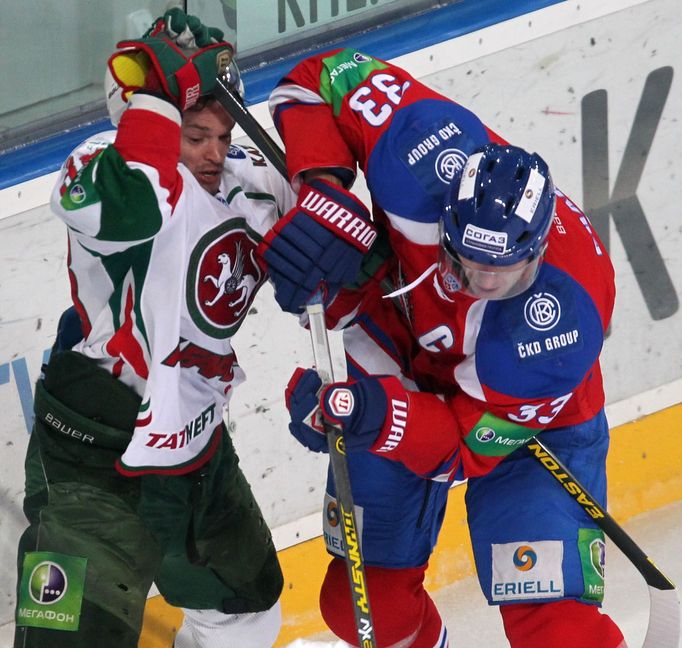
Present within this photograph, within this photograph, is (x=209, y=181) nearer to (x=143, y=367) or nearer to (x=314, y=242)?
(x=314, y=242)

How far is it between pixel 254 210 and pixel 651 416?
172cm

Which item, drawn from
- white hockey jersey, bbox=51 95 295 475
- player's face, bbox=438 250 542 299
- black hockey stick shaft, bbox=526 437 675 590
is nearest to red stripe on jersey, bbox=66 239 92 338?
white hockey jersey, bbox=51 95 295 475

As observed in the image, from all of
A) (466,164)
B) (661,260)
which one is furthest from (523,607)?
(661,260)

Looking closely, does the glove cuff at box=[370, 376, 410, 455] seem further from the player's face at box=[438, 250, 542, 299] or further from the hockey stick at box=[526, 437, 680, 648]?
the hockey stick at box=[526, 437, 680, 648]

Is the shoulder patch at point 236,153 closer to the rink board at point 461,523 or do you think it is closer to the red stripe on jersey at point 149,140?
the red stripe on jersey at point 149,140

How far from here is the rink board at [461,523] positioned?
3.44 metres

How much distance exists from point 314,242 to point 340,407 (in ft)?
0.96

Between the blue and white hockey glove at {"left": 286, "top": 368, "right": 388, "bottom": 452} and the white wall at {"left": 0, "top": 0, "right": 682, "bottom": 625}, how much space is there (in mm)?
912

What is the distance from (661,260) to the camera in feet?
12.5

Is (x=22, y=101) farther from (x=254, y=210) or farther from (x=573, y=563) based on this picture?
(x=573, y=563)

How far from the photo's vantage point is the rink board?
344 cm

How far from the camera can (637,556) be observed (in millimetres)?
2904

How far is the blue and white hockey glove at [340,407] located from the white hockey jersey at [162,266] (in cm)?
20

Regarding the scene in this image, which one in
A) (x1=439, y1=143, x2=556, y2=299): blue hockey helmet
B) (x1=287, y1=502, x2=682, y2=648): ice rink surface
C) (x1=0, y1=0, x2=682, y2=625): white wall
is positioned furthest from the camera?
(x1=287, y1=502, x2=682, y2=648): ice rink surface
